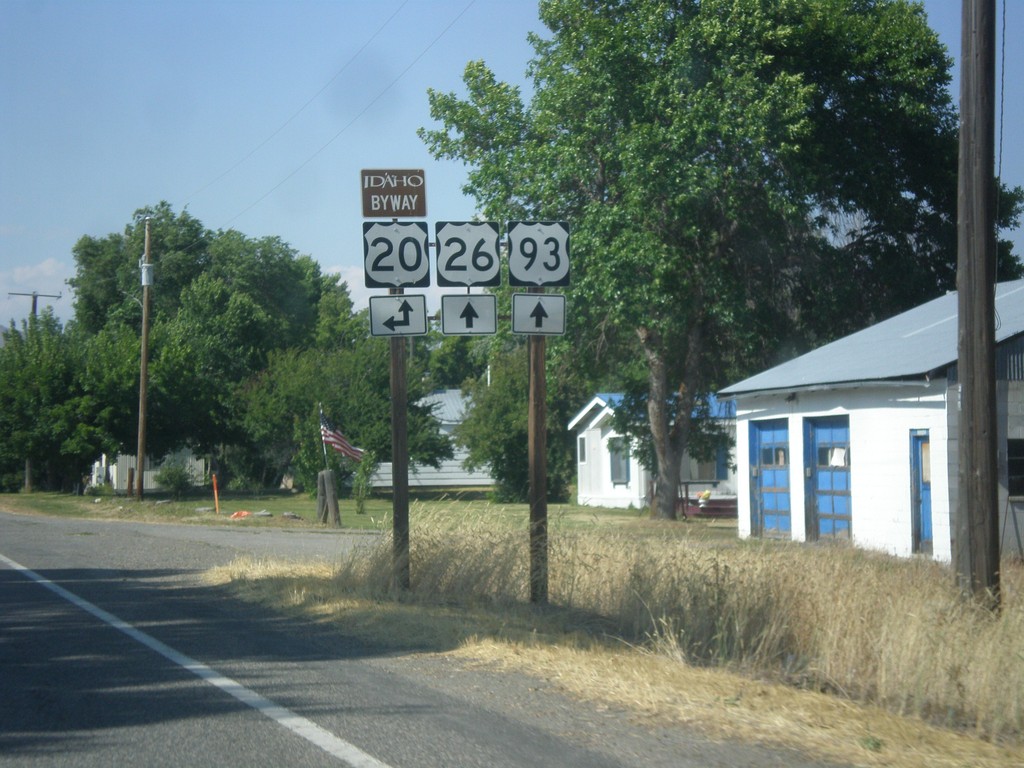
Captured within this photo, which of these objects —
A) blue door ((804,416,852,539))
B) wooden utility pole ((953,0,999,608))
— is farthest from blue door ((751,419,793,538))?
wooden utility pole ((953,0,999,608))

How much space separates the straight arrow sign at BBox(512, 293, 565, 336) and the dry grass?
2.42 m

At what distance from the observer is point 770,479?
86.7 ft

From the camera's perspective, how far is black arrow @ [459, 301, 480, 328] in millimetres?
11930

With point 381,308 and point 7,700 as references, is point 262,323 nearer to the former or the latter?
point 381,308

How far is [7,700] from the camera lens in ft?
24.9

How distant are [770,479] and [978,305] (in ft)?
53.0

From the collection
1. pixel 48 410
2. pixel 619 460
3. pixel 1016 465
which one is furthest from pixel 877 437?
pixel 48 410

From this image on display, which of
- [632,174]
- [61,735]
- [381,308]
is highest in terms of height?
[632,174]

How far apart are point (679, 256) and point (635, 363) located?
18.4ft

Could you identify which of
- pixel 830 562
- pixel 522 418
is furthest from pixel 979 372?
pixel 522 418

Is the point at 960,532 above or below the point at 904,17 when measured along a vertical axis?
below

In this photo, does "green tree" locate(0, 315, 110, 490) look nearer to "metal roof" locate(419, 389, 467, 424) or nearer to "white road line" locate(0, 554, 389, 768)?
"metal roof" locate(419, 389, 467, 424)

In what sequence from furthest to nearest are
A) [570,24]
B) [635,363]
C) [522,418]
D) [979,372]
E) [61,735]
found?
[522,418]
[635,363]
[570,24]
[979,372]
[61,735]

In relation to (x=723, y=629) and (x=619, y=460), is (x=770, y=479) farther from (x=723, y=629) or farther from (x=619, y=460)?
(x=723, y=629)
